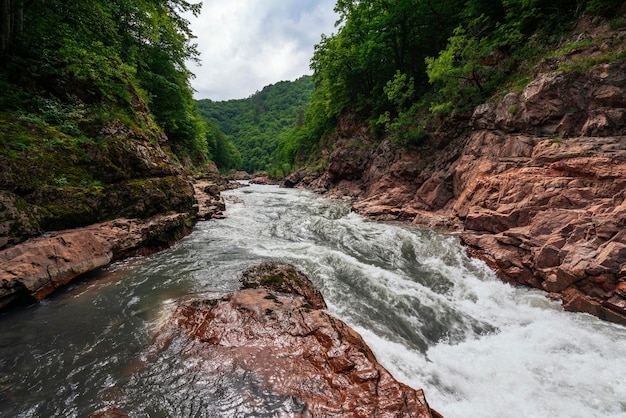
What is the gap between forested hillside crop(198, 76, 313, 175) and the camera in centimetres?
9406

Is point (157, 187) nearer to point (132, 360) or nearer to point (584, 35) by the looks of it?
point (132, 360)

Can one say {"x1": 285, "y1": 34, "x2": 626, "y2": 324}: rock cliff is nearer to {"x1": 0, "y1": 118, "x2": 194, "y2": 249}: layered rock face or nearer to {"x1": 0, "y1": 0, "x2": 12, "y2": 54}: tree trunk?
{"x1": 0, "y1": 118, "x2": 194, "y2": 249}: layered rock face

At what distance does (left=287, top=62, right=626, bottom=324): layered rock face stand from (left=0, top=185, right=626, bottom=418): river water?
0.74 m

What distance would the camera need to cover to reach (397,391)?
→ 9.69 ft

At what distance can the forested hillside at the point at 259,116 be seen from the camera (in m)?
94.1

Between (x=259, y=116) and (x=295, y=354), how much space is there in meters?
124

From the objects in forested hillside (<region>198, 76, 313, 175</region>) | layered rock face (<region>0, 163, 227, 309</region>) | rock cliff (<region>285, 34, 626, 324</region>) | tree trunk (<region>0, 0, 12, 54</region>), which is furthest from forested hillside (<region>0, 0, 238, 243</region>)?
forested hillside (<region>198, 76, 313, 175</region>)

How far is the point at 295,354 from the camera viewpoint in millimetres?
3576

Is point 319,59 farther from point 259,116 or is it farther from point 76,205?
point 259,116

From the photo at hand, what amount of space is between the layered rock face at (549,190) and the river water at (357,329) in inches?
29.3

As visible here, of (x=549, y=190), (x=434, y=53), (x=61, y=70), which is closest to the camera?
(x=61, y=70)

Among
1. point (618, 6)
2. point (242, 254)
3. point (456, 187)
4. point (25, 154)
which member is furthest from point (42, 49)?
point (618, 6)

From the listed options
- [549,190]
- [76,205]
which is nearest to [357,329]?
[76,205]

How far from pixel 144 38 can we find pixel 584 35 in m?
23.5
